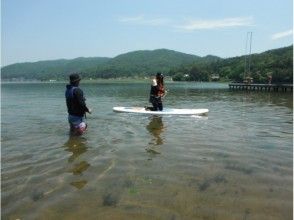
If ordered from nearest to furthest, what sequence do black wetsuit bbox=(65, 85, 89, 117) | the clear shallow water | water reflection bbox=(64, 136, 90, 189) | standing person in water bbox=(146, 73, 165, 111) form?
the clear shallow water → water reflection bbox=(64, 136, 90, 189) → black wetsuit bbox=(65, 85, 89, 117) → standing person in water bbox=(146, 73, 165, 111)

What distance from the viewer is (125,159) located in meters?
9.62

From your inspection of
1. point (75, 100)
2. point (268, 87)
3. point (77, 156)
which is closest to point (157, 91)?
point (75, 100)

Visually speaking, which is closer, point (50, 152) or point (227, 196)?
point (227, 196)

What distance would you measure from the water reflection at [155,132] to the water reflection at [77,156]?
2.03 metres

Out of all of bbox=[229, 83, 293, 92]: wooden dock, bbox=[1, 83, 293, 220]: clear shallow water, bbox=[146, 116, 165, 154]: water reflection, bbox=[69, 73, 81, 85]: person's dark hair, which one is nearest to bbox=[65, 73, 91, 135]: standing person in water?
bbox=[69, 73, 81, 85]: person's dark hair

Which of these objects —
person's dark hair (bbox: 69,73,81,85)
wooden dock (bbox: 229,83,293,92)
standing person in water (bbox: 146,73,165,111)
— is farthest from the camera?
wooden dock (bbox: 229,83,293,92)

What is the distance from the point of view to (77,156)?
32.8ft

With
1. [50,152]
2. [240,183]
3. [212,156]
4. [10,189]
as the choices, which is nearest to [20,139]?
[50,152]

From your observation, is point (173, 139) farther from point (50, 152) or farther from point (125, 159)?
point (50, 152)

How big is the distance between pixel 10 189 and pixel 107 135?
255 inches

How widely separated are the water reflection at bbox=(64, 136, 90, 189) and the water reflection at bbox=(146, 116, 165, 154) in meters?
2.03

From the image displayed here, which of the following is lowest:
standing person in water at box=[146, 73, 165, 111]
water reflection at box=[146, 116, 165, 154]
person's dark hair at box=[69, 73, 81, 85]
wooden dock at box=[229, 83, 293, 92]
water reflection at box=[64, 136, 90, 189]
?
wooden dock at box=[229, 83, 293, 92]

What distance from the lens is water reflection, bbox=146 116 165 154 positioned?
1092 centimetres

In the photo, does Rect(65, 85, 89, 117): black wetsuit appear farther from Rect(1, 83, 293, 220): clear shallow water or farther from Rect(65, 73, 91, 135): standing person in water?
Rect(1, 83, 293, 220): clear shallow water
